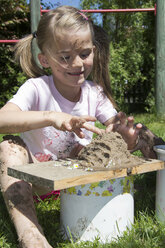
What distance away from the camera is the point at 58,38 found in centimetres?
197

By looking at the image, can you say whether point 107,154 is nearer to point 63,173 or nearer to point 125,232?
point 63,173

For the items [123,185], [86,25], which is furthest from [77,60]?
[123,185]

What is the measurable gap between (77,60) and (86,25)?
0.94 feet

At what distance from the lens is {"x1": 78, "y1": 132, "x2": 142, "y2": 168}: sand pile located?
4.90 ft

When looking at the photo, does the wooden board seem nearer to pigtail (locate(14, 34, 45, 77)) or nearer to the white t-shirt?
the white t-shirt

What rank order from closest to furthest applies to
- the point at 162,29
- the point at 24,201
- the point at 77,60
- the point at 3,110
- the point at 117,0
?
the point at 24,201, the point at 3,110, the point at 77,60, the point at 162,29, the point at 117,0

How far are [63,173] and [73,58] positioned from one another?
2.78 feet

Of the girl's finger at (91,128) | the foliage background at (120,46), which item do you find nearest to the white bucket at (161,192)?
the girl's finger at (91,128)

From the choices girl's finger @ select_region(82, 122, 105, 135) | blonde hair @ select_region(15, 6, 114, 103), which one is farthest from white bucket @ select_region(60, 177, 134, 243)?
blonde hair @ select_region(15, 6, 114, 103)

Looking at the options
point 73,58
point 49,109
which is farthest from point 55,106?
point 73,58

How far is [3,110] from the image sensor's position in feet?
5.69

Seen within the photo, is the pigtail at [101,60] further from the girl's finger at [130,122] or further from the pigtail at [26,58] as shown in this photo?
the girl's finger at [130,122]

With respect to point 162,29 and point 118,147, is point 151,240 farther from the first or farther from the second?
point 162,29

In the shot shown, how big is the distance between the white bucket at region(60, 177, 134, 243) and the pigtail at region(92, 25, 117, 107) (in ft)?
3.19
